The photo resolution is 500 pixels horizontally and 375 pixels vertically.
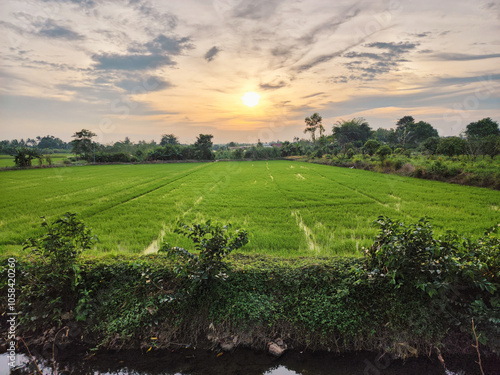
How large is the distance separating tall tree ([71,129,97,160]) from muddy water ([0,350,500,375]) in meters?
52.3

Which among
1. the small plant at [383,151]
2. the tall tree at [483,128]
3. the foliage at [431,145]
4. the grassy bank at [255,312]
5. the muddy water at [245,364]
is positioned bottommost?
the muddy water at [245,364]

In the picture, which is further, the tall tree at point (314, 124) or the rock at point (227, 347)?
the tall tree at point (314, 124)

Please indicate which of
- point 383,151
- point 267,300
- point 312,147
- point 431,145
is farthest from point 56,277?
point 312,147

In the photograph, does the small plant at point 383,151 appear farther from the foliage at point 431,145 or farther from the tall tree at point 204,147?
the tall tree at point 204,147

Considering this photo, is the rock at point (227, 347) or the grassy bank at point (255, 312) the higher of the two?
the grassy bank at point (255, 312)

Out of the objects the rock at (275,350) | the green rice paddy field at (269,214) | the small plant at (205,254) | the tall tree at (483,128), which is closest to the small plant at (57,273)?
the small plant at (205,254)

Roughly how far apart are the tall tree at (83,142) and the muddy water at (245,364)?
52321 mm

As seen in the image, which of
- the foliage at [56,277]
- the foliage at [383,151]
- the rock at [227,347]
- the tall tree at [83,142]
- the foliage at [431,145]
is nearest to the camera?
the rock at [227,347]

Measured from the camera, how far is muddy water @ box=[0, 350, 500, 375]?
2.96 meters

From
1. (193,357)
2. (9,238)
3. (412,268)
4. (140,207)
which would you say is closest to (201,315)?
(193,357)

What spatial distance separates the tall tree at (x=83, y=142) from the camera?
46.2m

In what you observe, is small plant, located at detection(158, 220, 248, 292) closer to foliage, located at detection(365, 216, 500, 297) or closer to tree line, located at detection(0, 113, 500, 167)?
foliage, located at detection(365, 216, 500, 297)

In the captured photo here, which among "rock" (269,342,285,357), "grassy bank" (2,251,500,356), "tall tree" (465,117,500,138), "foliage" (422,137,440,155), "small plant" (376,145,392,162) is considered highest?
"tall tree" (465,117,500,138)

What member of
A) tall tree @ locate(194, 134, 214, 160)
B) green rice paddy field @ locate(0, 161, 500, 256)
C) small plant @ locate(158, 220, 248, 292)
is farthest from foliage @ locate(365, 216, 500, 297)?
tall tree @ locate(194, 134, 214, 160)
